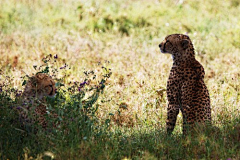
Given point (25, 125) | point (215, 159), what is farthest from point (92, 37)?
point (215, 159)

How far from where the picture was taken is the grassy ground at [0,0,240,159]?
3.91 metres

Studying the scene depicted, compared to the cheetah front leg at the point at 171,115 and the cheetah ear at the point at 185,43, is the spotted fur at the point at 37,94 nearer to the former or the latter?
the cheetah front leg at the point at 171,115

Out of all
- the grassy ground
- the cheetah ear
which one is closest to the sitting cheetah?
the cheetah ear

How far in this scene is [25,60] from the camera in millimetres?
7109

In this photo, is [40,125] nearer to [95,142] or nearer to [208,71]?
[95,142]

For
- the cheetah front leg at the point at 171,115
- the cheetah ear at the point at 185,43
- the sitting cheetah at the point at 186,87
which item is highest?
the cheetah ear at the point at 185,43

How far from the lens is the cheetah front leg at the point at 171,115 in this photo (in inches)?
170

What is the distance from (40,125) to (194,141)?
157 cm

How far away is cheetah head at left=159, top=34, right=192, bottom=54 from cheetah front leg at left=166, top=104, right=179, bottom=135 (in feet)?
2.00

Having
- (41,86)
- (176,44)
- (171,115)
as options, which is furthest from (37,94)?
(176,44)

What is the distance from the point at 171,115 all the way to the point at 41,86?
4.67 feet

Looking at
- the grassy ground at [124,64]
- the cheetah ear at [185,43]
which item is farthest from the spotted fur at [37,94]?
the cheetah ear at [185,43]

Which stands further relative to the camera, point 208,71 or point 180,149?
point 208,71

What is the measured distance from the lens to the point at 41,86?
4055 millimetres
